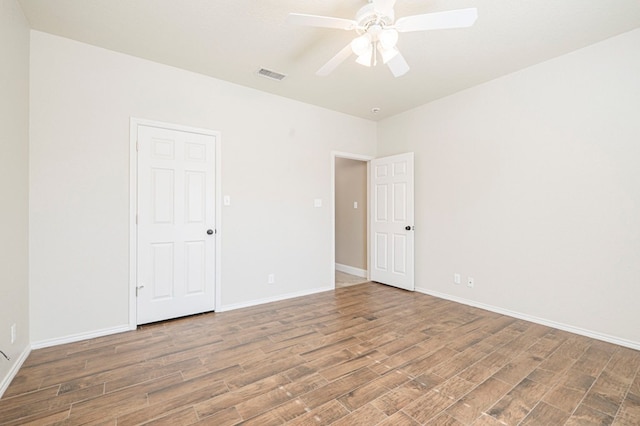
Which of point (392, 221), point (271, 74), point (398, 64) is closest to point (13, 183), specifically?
point (271, 74)

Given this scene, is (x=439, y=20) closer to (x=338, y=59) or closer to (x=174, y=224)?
(x=338, y=59)

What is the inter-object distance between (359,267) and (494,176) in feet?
9.07

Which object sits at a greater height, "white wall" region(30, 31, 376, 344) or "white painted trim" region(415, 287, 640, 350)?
"white wall" region(30, 31, 376, 344)

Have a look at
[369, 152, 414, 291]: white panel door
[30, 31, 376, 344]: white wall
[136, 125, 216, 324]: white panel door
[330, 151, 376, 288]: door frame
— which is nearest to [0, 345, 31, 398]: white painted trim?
[30, 31, 376, 344]: white wall

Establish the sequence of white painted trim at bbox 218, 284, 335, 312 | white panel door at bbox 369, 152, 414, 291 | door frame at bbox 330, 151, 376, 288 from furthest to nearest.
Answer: door frame at bbox 330, 151, 376, 288, white panel door at bbox 369, 152, 414, 291, white painted trim at bbox 218, 284, 335, 312

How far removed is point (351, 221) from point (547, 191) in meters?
3.14

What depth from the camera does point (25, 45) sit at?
2354mm

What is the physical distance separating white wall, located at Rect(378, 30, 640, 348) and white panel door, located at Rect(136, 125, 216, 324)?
3001 mm

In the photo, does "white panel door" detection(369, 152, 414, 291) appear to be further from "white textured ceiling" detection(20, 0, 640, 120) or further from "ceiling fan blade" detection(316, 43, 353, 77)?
"ceiling fan blade" detection(316, 43, 353, 77)

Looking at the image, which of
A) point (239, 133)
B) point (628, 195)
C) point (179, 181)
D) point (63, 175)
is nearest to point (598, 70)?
point (628, 195)

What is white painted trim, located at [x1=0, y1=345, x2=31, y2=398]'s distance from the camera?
1839mm

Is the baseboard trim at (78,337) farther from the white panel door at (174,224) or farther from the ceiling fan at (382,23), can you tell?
the ceiling fan at (382,23)

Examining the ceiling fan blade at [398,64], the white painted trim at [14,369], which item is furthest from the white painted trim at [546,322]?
the white painted trim at [14,369]

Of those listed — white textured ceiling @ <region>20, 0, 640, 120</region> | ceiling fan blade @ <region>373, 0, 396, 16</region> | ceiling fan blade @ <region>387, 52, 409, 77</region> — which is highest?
white textured ceiling @ <region>20, 0, 640, 120</region>
